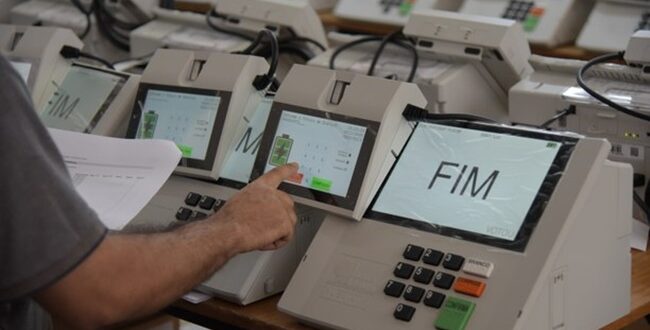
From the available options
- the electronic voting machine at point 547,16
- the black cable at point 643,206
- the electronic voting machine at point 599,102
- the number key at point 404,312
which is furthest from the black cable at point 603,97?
the electronic voting machine at point 547,16

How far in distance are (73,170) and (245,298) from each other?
307 millimetres

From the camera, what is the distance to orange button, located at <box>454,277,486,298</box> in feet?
4.46

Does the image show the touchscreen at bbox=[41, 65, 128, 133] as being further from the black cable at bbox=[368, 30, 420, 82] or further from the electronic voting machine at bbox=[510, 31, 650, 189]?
the electronic voting machine at bbox=[510, 31, 650, 189]

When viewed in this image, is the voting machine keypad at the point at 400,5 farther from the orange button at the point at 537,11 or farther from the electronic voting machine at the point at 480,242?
the electronic voting machine at the point at 480,242

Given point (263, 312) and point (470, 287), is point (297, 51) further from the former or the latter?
point (470, 287)

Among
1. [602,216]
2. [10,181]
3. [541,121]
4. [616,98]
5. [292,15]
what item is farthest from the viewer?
[292,15]

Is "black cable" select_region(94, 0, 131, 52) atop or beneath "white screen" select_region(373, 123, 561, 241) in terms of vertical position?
beneath

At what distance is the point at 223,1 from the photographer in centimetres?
283

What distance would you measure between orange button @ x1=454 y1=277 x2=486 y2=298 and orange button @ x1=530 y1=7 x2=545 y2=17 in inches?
88.9

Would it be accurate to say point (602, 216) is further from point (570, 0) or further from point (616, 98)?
point (570, 0)

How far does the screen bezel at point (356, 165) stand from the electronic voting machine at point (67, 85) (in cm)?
36

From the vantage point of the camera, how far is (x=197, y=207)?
5.51ft

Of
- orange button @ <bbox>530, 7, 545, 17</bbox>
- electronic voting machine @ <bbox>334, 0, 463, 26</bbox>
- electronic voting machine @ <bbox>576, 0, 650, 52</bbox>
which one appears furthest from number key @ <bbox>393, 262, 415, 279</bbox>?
electronic voting machine @ <bbox>334, 0, 463, 26</bbox>

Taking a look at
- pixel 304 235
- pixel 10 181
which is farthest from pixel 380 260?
pixel 10 181
